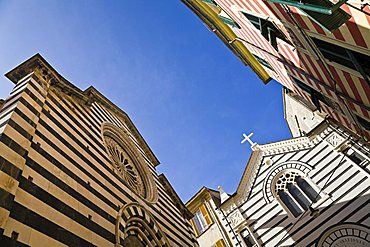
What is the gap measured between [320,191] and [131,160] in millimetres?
8745

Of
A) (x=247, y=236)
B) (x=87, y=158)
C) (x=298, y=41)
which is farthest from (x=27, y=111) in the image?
(x=247, y=236)

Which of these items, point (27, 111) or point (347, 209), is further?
point (347, 209)

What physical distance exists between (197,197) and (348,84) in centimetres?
1277

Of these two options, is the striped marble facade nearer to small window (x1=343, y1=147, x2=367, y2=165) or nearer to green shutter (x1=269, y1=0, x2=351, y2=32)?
small window (x1=343, y1=147, x2=367, y2=165)

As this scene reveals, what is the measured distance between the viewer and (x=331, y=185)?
11.8 meters

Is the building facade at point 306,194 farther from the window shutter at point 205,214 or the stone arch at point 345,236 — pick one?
the window shutter at point 205,214

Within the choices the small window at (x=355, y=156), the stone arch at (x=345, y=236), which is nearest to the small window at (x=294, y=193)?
the stone arch at (x=345, y=236)

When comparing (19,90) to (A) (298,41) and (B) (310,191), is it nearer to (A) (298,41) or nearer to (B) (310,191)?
(A) (298,41)


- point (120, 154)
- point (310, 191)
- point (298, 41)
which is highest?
point (120, 154)

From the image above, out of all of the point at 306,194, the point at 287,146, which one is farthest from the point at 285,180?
the point at 287,146

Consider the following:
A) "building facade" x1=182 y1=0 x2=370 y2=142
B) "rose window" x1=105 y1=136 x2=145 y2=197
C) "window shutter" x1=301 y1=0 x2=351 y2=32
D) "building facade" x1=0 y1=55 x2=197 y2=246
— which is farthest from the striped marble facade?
"window shutter" x1=301 y1=0 x2=351 y2=32

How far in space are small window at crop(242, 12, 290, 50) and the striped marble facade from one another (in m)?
8.31

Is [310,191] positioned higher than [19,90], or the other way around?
[19,90]

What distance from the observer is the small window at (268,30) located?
6.20 metres
